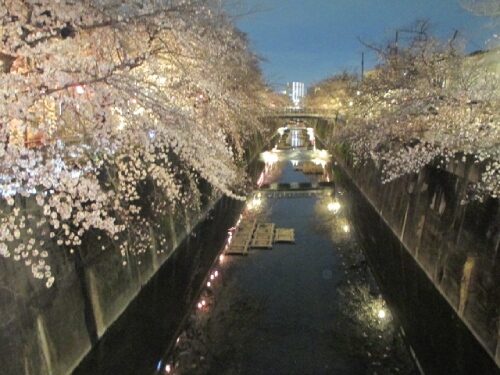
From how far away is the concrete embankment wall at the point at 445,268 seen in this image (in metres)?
9.66

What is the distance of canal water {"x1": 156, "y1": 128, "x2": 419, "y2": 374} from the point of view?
962 cm

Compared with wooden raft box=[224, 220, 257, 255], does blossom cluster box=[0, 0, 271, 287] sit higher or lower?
higher

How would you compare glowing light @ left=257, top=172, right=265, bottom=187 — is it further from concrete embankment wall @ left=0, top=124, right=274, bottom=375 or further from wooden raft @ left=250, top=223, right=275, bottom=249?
concrete embankment wall @ left=0, top=124, right=274, bottom=375

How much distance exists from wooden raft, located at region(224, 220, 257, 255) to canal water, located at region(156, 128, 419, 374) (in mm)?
329

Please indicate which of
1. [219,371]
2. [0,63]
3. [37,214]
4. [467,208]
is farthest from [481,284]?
[0,63]

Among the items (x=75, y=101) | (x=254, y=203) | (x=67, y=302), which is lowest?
(x=254, y=203)

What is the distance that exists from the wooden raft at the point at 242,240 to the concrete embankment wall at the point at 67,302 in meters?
3.41

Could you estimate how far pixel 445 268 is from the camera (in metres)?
12.3

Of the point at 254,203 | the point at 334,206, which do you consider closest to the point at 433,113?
the point at 334,206

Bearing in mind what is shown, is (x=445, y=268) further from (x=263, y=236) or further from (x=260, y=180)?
(x=260, y=180)

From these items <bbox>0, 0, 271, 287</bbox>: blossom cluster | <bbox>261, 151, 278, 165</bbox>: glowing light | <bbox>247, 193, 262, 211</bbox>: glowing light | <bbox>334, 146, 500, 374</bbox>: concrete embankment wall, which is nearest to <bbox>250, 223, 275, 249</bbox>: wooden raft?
<bbox>334, 146, 500, 374</bbox>: concrete embankment wall

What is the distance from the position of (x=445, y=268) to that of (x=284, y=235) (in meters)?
7.41

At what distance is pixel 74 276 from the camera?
356 inches

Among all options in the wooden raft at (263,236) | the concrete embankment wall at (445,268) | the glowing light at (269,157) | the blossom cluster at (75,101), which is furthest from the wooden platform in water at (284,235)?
the glowing light at (269,157)
